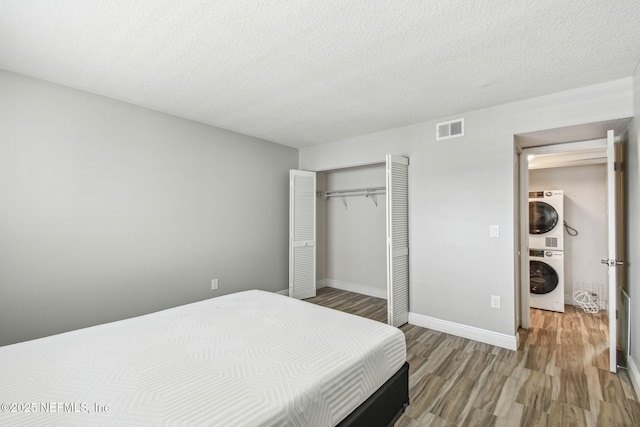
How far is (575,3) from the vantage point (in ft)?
4.99

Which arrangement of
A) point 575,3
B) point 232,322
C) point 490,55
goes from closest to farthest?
point 575,3 → point 232,322 → point 490,55

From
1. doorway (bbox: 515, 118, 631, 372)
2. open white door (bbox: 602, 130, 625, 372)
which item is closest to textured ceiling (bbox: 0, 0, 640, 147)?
doorway (bbox: 515, 118, 631, 372)

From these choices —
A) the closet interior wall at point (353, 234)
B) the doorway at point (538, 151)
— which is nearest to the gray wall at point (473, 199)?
the doorway at point (538, 151)

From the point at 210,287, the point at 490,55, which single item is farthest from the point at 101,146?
the point at 490,55

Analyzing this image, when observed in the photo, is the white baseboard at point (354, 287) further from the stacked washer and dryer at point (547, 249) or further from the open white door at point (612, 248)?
the open white door at point (612, 248)

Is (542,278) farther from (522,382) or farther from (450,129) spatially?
(450,129)

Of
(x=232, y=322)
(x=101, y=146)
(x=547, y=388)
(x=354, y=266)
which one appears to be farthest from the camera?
(x=354, y=266)

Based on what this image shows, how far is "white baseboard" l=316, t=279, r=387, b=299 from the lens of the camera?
451 cm

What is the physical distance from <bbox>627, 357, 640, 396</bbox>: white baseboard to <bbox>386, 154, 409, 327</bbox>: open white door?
188 cm

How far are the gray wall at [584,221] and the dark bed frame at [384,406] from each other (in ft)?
13.1

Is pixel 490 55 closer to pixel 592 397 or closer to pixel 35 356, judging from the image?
pixel 592 397

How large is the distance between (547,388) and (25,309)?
4182 mm

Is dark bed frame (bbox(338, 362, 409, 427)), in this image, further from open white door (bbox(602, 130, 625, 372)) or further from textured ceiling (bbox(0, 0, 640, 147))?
textured ceiling (bbox(0, 0, 640, 147))

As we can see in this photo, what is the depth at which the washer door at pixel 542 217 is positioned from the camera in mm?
3953
